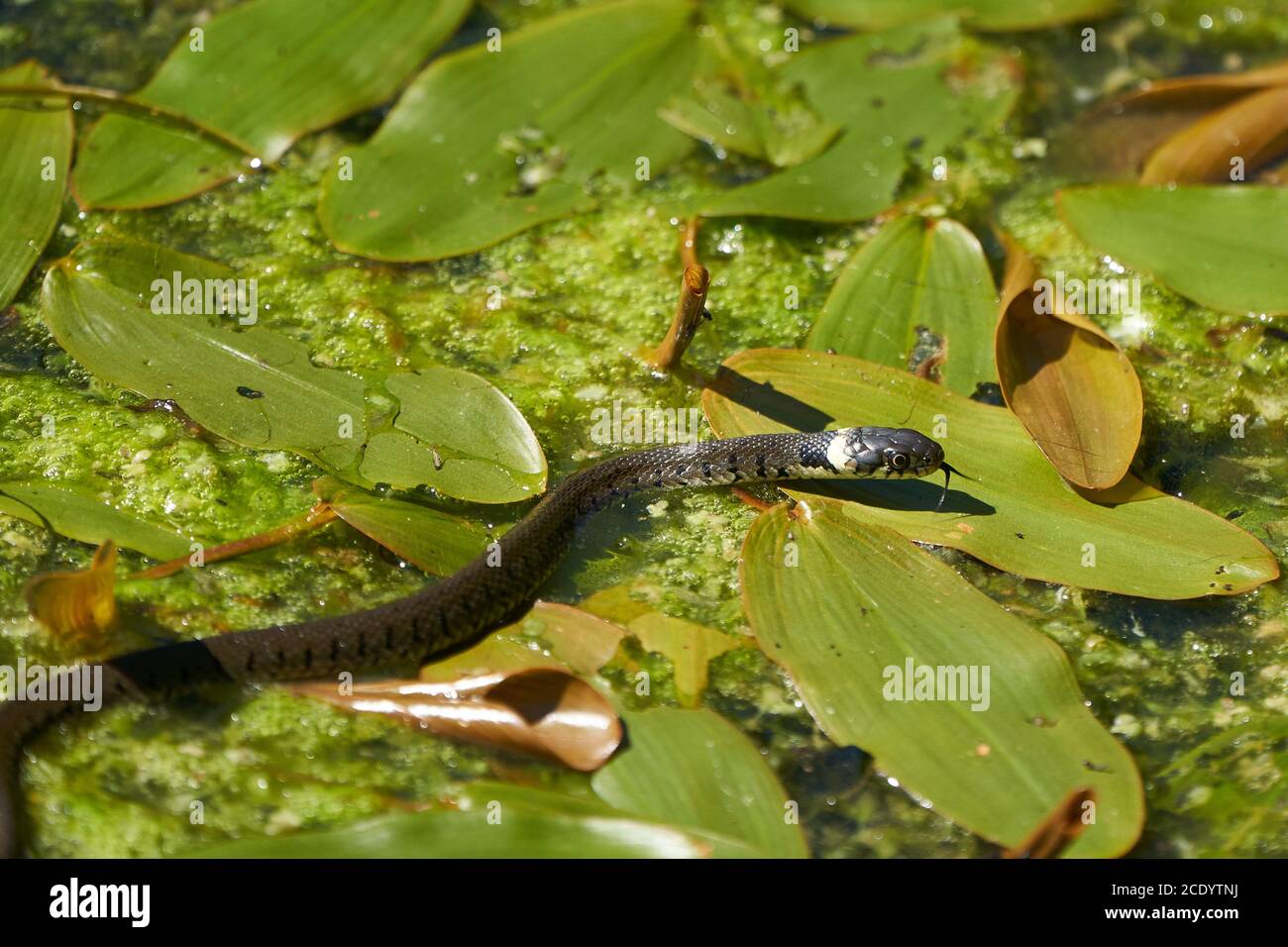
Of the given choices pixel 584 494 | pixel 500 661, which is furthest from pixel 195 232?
pixel 500 661

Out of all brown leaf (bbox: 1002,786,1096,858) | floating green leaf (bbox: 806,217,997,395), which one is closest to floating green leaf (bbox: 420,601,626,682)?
brown leaf (bbox: 1002,786,1096,858)

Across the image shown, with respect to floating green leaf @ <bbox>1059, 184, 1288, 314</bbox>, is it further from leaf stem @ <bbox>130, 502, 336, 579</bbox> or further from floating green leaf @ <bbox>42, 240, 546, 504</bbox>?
leaf stem @ <bbox>130, 502, 336, 579</bbox>

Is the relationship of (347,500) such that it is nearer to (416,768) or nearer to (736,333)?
(416,768)

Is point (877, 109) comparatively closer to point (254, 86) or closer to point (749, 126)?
point (749, 126)

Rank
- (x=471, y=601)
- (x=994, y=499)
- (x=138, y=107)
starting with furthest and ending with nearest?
(x=138, y=107) < (x=994, y=499) < (x=471, y=601)

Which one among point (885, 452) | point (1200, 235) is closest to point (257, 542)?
point (885, 452)
